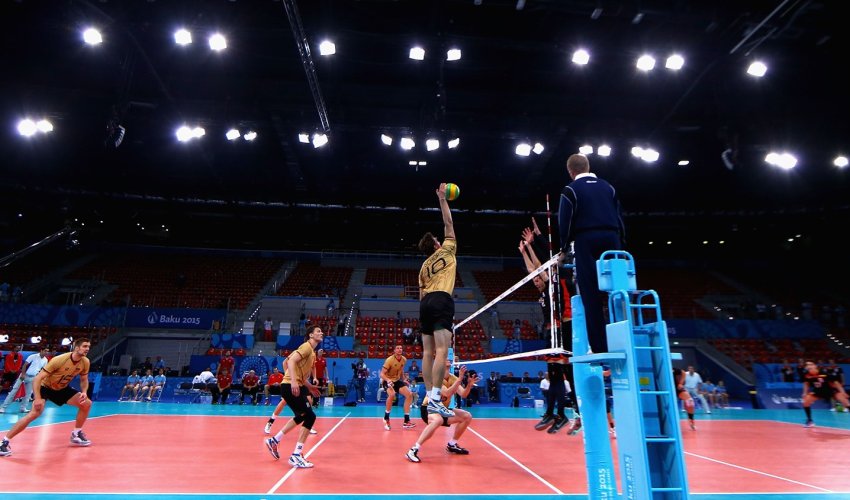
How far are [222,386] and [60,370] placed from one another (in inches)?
432

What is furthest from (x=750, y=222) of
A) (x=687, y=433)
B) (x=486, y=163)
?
(x=687, y=433)

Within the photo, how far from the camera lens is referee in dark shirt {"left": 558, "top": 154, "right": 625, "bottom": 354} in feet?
10.4

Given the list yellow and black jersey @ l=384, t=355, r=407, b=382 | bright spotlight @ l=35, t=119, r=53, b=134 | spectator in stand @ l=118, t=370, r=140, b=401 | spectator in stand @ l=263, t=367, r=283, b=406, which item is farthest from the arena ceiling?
spectator in stand @ l=118, t=370, r=140, b=401

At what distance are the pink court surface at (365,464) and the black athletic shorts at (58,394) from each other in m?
0.73

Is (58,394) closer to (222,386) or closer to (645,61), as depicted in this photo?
(222,386)

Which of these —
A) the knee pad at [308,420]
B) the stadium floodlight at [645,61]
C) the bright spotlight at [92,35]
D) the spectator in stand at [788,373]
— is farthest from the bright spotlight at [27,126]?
the spectator in stand at [788,373]

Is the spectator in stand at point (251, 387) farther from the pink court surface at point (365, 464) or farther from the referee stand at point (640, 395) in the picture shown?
the referee stand at point (640, 395)

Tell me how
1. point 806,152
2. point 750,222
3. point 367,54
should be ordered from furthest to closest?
point 750,222, point 806,152, point 367,54

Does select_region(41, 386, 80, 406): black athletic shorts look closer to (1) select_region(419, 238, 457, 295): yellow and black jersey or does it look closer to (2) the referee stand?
(1) select_region(419, 238, 457, 295): yellow and black jersey

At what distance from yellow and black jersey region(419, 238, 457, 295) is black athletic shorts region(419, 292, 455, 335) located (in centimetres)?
10

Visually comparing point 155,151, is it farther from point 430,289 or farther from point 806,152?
point 806,152

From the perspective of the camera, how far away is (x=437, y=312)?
504cm

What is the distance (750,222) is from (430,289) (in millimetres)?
28324

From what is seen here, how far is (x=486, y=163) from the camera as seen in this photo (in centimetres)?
2105
